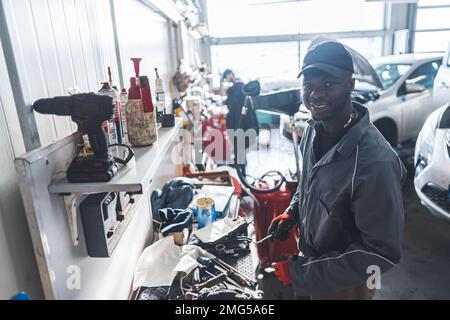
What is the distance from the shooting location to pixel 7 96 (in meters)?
0.76

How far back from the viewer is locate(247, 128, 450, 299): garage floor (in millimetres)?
2334

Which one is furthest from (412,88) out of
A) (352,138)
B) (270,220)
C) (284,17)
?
(284,17)

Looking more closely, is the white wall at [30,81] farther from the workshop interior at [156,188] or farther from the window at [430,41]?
the window at [430,41]

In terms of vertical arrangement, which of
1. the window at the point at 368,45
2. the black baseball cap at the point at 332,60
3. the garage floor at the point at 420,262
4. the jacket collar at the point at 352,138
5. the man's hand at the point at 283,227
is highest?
the window at the point at 368,45

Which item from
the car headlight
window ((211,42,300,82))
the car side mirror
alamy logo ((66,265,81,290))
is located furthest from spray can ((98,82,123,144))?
window ((211,42,300,82))

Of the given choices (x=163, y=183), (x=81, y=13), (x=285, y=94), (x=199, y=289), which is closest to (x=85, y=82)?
(x=81, y=13)

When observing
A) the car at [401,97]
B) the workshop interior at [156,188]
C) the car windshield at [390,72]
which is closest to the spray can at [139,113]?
the workshop interior at [156,188]

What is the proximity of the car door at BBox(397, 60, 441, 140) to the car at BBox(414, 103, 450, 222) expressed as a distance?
1.64 meters

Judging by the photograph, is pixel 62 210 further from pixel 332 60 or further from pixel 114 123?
pixel 332 60

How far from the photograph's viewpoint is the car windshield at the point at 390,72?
4484 mm

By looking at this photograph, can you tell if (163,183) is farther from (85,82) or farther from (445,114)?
(445,114)

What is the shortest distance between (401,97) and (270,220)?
10.1 feet

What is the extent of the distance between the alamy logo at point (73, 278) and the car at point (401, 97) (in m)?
3.61

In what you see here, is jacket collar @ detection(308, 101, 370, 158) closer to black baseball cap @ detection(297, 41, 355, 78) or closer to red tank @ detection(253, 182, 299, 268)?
black baseball cap @ detection(297, 41, 355, 78)
